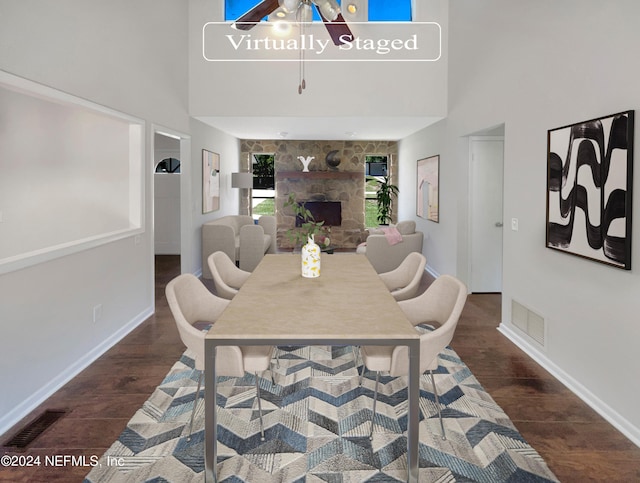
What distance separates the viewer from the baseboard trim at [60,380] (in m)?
2.36

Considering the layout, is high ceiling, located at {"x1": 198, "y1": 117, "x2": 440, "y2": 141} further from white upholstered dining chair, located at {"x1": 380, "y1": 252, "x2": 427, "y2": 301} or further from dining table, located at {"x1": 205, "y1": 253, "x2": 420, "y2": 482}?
dining table, located at {"x1": 205, "y1": 253, "x2": 420, "y2": 482}

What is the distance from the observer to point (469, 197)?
518 centimetres

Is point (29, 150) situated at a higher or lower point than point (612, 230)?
higher

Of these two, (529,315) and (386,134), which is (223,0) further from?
(529,315)

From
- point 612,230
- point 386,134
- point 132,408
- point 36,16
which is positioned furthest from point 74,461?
point 386,134

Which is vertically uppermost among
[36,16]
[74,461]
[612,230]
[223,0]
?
[223,0]

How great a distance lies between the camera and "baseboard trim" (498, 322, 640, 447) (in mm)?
2283

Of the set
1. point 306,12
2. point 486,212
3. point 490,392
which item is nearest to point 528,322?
point 490,392

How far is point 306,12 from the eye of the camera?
306cm

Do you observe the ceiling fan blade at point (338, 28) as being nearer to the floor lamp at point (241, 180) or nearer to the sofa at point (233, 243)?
the sofa at point (233, 243)

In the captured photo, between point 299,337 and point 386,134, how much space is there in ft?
21.3

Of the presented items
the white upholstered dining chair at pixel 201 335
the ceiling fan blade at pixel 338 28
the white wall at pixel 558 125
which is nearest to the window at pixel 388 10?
the white wall at pixel 558 125

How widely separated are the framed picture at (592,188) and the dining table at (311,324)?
1320 mm

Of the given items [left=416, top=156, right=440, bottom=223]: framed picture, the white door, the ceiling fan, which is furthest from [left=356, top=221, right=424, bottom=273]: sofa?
the ceiling fan
